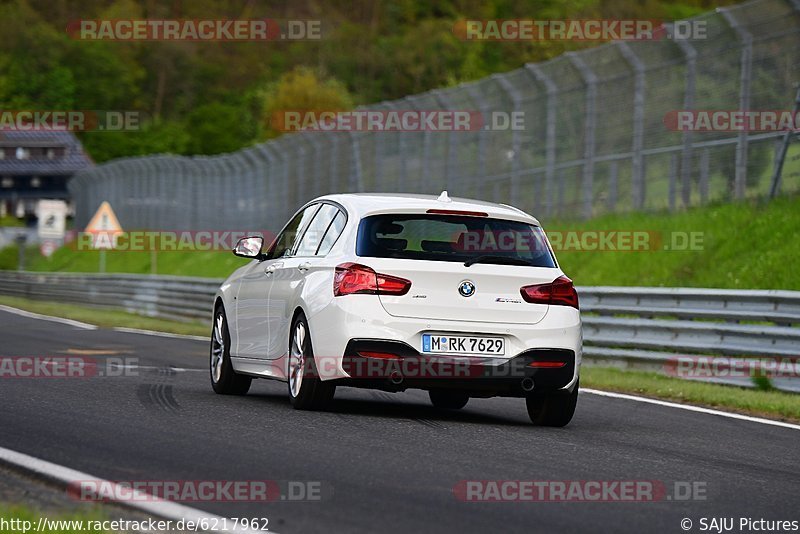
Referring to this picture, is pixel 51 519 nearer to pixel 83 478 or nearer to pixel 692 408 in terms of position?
pixel 83 478

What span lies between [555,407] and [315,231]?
218 cm

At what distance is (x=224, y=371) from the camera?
12898 millimetres

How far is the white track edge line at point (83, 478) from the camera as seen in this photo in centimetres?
639

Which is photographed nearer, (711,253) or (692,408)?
(692,408)

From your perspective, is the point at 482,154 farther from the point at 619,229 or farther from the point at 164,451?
the point at 164,451

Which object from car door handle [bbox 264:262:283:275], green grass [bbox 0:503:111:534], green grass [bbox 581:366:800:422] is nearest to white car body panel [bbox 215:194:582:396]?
car door handle [bbox 264:262:283:275]

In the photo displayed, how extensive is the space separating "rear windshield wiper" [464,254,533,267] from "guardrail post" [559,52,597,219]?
47.0 ft

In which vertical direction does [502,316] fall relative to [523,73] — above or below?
below

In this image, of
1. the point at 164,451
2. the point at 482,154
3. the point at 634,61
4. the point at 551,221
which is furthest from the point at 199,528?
the point at 482,154

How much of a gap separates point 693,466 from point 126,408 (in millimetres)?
3872

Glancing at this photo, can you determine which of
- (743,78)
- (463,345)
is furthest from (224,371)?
(743,78)

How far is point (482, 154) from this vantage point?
29.3m

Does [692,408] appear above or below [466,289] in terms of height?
below

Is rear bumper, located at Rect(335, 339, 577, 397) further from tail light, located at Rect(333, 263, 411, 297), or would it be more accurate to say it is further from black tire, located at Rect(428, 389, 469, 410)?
black tire, located at Rect(428, 389, 469, 410)
